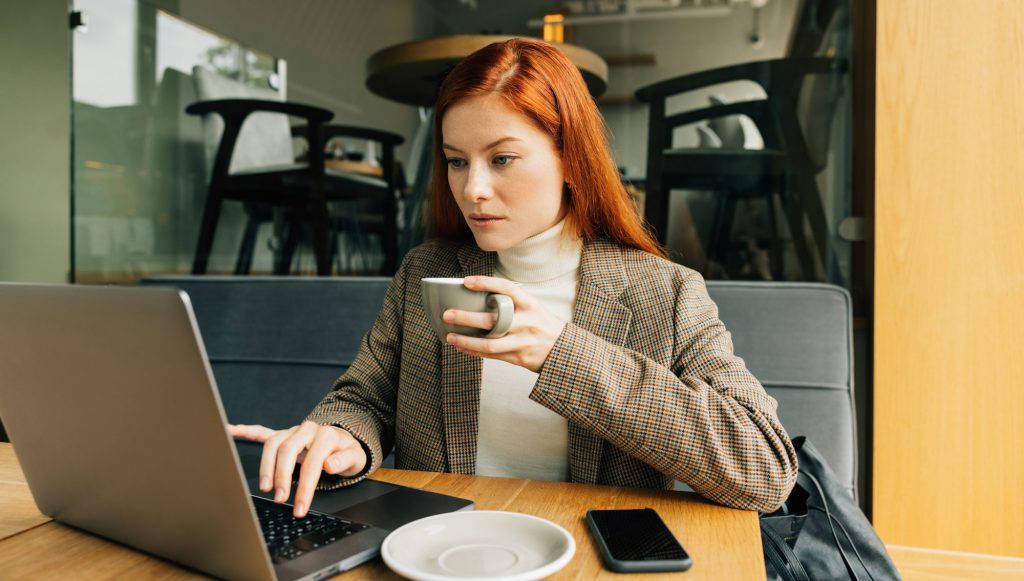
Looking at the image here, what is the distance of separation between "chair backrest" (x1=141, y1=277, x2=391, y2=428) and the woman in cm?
53

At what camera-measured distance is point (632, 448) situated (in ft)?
2.46

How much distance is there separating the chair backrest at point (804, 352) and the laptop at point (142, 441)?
0.90 meters

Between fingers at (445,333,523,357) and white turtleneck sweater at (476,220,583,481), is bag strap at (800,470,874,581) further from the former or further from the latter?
Answer: fingers at (445,333,523,357)

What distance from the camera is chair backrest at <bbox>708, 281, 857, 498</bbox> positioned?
131 cm

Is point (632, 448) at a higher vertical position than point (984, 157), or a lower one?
lower

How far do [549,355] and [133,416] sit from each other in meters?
0.36

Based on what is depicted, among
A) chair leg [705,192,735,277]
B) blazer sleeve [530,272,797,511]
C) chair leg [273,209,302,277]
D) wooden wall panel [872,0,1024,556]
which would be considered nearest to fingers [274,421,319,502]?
blazer sleeve [530,272,797,511]

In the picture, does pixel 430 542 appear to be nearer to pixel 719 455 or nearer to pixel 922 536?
pixel 719 455

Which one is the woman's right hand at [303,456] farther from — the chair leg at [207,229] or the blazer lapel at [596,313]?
the chair leg at [207,229]

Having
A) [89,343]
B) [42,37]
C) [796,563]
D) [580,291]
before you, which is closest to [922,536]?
[796,563]

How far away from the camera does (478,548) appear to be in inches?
21.0

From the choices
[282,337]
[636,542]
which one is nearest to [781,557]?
[636,542]

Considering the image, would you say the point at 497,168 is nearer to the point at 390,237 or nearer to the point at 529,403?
the point at 529,403

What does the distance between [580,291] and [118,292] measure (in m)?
0.64
